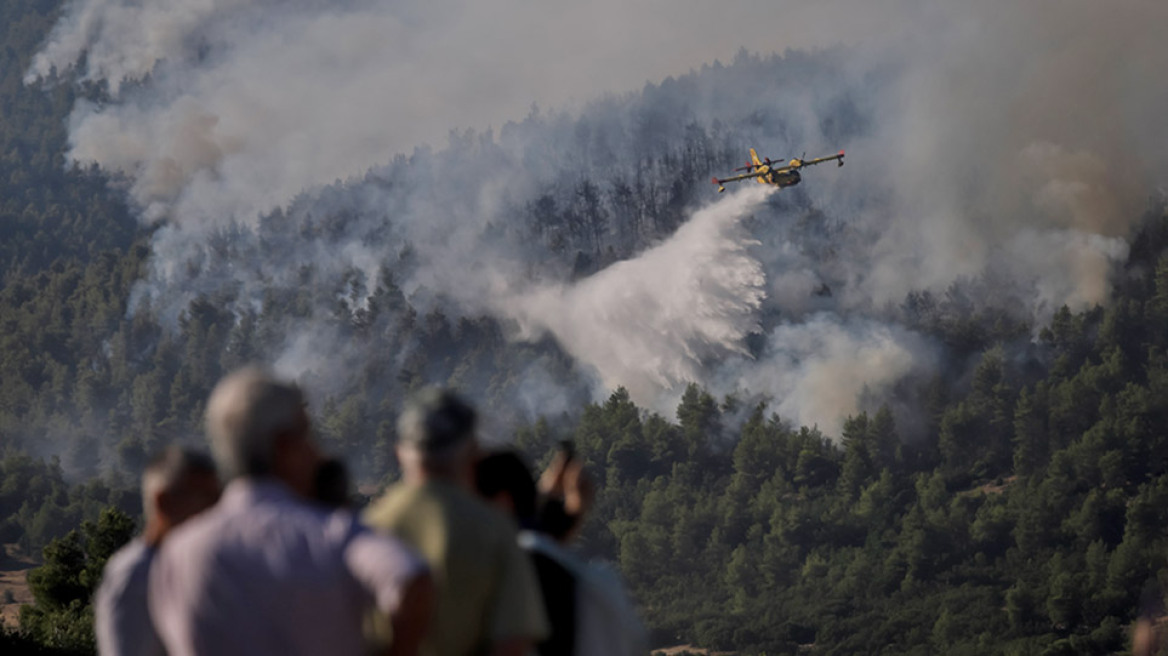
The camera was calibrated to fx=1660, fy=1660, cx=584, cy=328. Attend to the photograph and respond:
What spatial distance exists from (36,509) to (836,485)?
83.0 meters

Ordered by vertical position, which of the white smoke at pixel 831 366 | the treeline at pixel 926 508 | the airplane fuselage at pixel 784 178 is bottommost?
the treeline at pixel 926 508

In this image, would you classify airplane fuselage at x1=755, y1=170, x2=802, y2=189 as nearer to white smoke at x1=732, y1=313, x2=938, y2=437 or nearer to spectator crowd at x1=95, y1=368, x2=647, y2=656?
white smoke at x1=732, y1=313, x2=938, y2=437

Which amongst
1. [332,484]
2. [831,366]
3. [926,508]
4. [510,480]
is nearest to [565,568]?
[510,480]

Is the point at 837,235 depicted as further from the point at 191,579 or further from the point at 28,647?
the point at 191,579

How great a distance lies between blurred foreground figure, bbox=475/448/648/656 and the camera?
750 centimetres

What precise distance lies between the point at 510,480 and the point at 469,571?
4.49ft

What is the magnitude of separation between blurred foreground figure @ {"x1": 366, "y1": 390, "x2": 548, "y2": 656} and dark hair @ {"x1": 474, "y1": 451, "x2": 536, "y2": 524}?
929 millimetres

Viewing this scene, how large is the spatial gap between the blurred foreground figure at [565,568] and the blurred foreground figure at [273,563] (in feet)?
4.37

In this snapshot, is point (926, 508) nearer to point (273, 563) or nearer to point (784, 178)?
point (784, 178)

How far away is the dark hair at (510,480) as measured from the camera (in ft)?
26.0

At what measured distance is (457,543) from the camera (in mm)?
6648

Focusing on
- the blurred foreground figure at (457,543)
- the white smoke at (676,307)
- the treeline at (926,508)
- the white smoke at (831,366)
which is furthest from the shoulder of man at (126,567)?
the white smoke at (676,307)

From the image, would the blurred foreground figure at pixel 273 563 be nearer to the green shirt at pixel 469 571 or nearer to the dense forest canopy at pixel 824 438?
the green shirt at pixel 469 571

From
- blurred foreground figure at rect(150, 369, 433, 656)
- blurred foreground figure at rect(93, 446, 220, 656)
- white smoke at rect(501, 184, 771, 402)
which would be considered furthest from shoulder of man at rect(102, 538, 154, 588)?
white smoke at rect(501, 184, 771, 402)
